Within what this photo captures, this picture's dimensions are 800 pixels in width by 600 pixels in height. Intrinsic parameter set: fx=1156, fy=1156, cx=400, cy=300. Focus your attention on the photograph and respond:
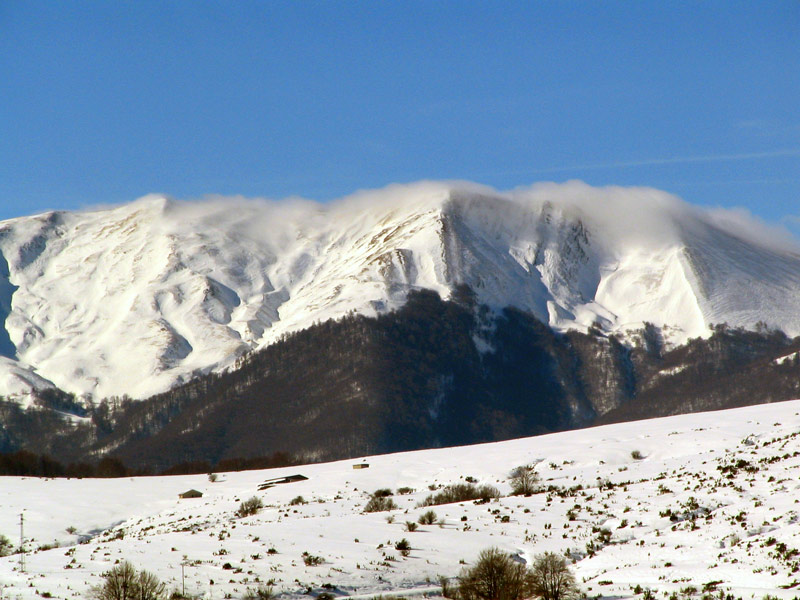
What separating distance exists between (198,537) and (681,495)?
2589 centimetres

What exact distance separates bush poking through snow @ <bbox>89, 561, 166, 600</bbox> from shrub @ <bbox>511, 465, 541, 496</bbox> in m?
31.7

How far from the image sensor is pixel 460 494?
74.5 meters

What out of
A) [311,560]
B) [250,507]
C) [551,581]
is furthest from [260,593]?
[250,507]

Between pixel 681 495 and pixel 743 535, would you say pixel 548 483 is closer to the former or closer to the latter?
pixel 681 495

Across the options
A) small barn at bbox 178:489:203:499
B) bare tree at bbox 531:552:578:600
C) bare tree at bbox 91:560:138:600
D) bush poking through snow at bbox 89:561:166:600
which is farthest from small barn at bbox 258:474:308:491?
bare tree at bbox 531:552:578:600

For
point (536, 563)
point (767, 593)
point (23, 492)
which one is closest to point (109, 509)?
point (23, 492)

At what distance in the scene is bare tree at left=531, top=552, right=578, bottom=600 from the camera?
1815 inches

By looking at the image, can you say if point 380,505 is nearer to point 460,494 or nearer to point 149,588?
point 460,494

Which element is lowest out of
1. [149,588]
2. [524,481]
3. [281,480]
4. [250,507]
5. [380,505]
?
[149,588]

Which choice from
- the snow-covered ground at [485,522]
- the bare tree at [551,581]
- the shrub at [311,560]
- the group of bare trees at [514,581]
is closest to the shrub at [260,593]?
the snow-covered ground at [485,522]

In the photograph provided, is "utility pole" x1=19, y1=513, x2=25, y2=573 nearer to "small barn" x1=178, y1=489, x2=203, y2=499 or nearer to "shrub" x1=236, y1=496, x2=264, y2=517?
"shrub" x1=236, y1=496, x2=264, y2=517

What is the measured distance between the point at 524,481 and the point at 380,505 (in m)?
9.87

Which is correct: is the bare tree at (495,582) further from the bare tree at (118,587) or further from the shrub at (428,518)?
the bare tree at (118,587)

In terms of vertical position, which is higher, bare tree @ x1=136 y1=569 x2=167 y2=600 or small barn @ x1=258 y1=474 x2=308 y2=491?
small barn @ x1=258 y1=474 x2=308 y2=491
